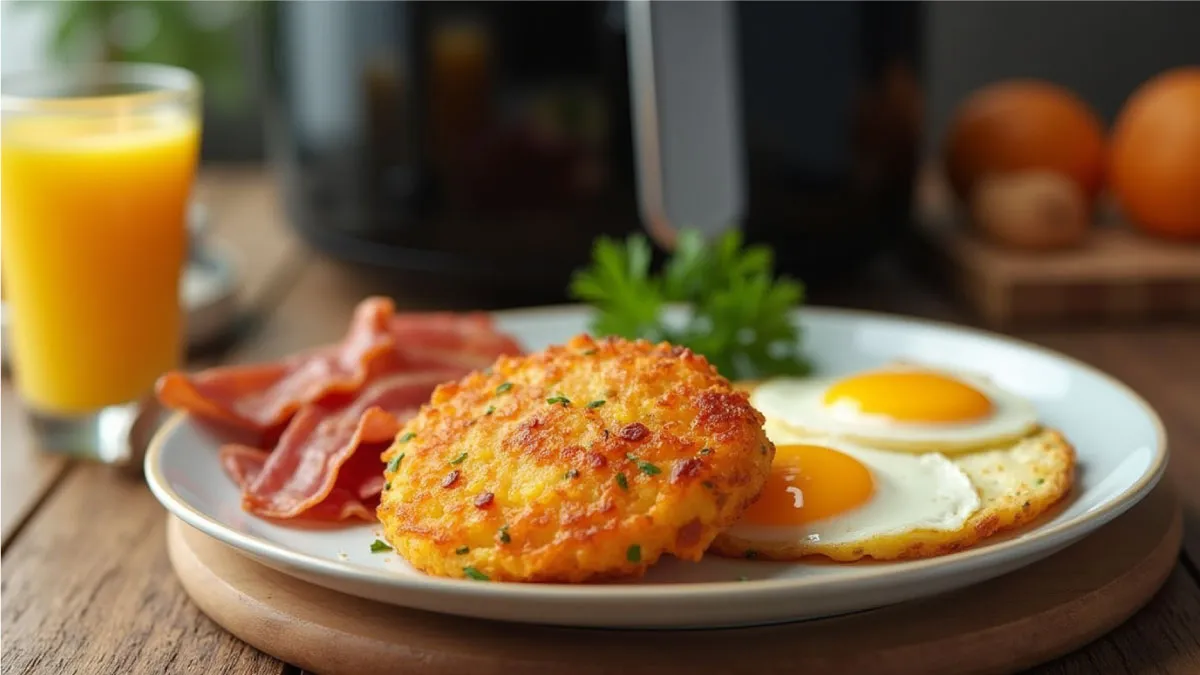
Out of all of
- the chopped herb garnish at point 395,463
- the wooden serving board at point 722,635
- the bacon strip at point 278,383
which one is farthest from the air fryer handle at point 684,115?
the wooden serving board at point 722,635

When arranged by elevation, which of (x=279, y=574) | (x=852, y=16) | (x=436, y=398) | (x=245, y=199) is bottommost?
(x=245, y=199)

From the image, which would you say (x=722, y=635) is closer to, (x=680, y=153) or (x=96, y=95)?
(x=680, y=153)

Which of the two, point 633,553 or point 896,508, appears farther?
point 896,508

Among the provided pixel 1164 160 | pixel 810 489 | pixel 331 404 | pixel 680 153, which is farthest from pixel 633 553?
pixel 1164 160

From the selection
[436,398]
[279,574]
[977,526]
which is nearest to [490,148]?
[436,398]

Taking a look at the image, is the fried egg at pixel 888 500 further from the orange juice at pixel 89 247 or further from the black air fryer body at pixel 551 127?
the orange juice at pixel 89 247

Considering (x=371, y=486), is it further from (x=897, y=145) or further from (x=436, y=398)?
(x=897, y=145)
